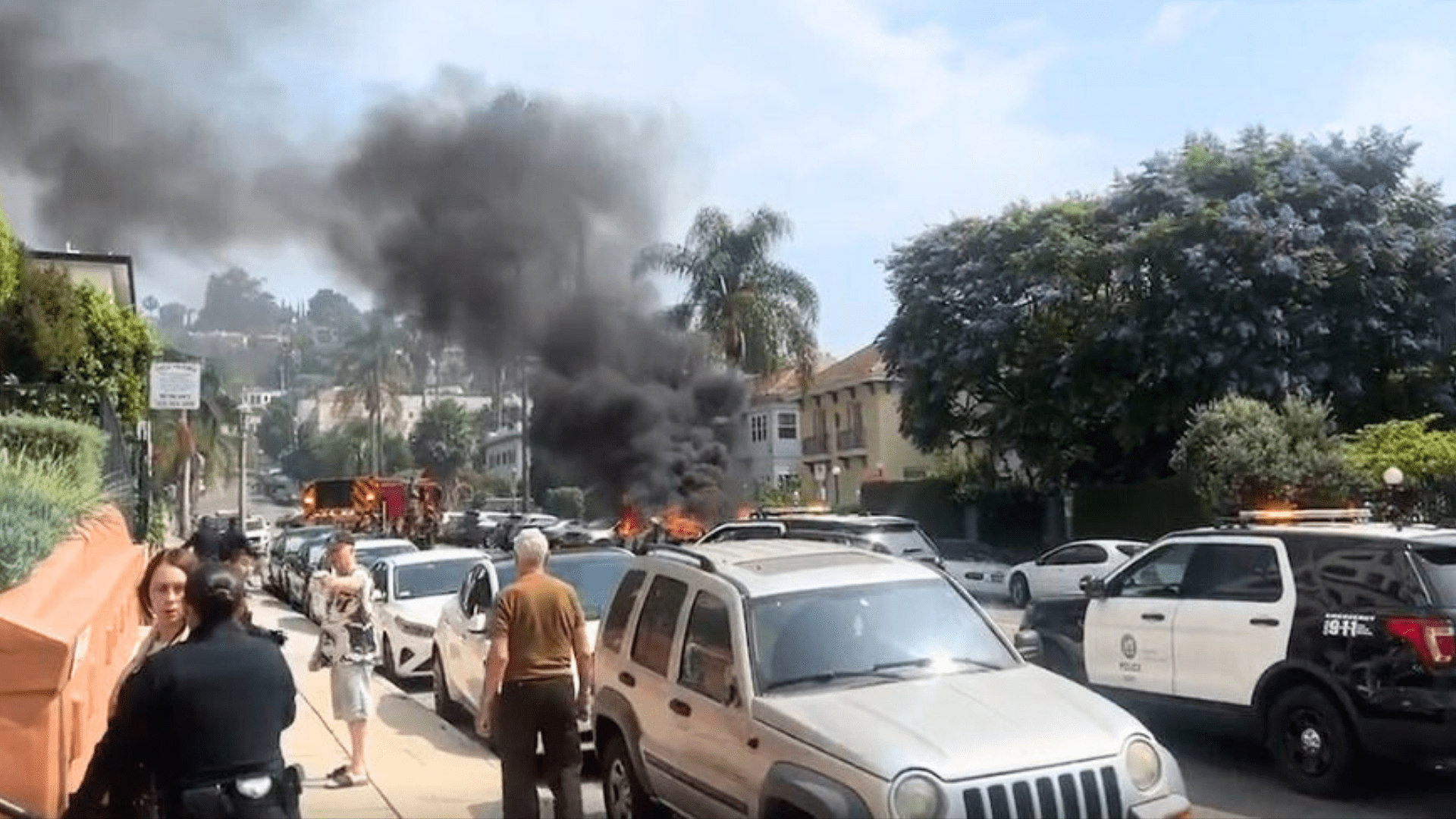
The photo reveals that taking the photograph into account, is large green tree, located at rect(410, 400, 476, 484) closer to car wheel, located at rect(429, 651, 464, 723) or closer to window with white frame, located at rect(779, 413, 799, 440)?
window with white frame, located at rect(779, 413, 799, 440)

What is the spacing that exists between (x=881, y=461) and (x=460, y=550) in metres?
38.5

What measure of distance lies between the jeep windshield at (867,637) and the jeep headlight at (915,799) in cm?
95

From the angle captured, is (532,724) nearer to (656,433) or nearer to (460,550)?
(460,550)

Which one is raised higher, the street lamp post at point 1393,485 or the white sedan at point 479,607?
the street lamp post at point 1393,485

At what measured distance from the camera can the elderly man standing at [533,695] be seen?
6754 millimetres

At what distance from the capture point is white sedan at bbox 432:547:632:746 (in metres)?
11.0

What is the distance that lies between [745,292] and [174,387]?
28.9m

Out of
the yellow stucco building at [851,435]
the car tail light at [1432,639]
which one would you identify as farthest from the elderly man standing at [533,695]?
the yellow stucco building at [851,435]


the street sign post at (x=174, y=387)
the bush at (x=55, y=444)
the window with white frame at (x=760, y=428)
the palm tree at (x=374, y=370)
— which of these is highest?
the palm tree at (x=374, y=370)

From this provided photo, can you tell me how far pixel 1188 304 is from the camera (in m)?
29.0

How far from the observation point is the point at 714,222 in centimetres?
4350

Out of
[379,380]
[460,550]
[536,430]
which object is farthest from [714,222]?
[379,380]

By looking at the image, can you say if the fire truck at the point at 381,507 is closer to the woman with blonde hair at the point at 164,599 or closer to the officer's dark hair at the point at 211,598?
the woman with blonde hair at the point at 164,599

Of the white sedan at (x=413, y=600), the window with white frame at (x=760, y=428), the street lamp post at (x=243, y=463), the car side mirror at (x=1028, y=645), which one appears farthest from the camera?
the window with white frame at (x=760, y=428)
